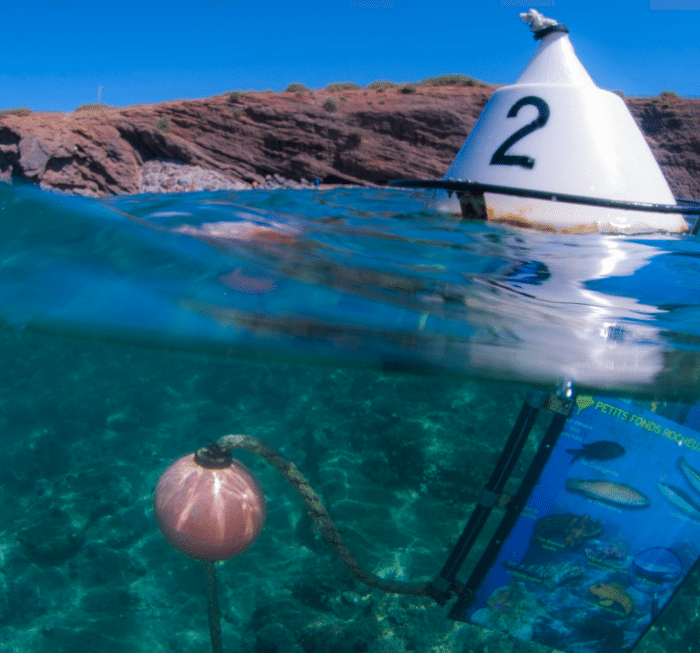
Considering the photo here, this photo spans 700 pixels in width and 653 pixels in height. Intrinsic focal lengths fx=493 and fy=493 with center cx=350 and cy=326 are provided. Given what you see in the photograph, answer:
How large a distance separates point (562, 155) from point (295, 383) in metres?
Result: 5.59

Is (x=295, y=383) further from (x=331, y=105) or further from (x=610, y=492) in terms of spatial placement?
(x=331, y=105)

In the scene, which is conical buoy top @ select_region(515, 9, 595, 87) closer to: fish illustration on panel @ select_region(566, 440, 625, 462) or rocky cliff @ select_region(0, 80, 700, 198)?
fish illustration on panel @ select_region(566, 440, 625, 462)

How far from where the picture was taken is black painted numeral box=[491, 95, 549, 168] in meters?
4.49

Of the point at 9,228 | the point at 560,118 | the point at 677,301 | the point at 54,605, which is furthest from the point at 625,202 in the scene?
the point at 54,605

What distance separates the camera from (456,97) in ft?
69.5

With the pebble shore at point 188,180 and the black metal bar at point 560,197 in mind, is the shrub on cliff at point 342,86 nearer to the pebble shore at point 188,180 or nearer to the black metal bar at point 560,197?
the pebble shore at point 188,180

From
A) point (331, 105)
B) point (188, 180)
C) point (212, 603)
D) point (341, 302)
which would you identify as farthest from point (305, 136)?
point (212, 603)

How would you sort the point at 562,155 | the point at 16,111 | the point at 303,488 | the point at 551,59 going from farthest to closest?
the point at 16,111 < the point at 551,59 < the point at 562,155 < the point at 303,488

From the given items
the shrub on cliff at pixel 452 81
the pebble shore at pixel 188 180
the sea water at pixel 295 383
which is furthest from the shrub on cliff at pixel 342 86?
the sea water at pixel 295 383

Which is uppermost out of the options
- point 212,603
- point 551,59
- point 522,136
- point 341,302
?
point 551,59

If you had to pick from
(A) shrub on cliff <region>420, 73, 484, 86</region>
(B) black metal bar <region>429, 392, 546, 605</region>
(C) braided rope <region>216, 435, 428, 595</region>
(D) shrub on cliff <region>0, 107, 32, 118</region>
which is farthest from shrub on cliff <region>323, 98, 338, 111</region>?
(C) braided rope <region>216, 435, 428, 595</region>

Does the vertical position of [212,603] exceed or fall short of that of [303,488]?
it falls short

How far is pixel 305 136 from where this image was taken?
20.1 meters

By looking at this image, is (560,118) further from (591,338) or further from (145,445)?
(145,445)
